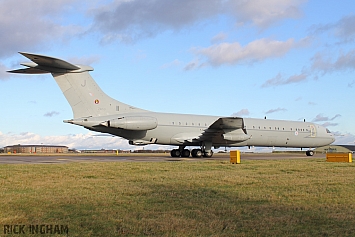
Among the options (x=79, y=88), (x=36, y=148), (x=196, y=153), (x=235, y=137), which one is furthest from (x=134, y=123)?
(x=36, y=148)

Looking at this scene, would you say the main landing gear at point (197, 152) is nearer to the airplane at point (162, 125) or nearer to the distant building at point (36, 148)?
the airplane at point (162, 125)

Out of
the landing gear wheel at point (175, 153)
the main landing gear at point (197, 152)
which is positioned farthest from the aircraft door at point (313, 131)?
the landing gear wheel at point (175, 153)

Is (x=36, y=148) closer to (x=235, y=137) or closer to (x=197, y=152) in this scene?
(x=197, y=152)

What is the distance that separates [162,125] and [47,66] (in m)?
10.1

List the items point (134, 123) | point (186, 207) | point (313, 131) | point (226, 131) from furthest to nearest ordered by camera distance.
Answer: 1. point (313, 131)
2. point (226, 131)
3. point (134, 123)
4. point (186, 207)

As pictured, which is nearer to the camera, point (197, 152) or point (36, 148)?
point (197, 152)

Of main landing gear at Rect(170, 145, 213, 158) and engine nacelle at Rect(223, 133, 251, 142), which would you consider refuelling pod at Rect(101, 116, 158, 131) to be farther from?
engine nacelle at Rect(223, 133, 251, 142)

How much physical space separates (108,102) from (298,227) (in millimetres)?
23406

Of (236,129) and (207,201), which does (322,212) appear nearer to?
(207,201)

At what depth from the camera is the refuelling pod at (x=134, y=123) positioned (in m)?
27.1

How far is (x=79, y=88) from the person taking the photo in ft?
86.7

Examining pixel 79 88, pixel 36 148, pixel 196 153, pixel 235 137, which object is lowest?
pixel 196 153

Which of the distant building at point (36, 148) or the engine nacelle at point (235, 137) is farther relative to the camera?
the distant building at point (36, 148)

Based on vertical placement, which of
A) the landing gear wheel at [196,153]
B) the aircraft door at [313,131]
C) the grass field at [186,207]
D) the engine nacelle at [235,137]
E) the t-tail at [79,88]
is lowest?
the grass field at [186,207]
